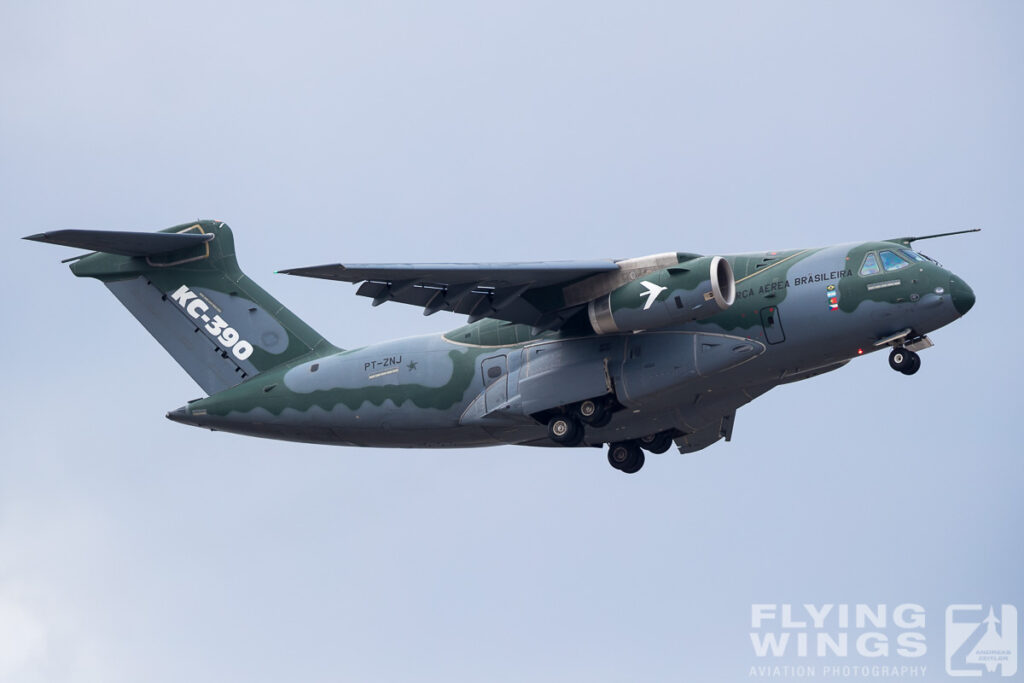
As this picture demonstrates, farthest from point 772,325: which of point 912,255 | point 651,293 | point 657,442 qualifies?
point 657,442

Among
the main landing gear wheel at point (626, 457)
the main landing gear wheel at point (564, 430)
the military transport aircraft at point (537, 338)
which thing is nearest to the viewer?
the military transport aircraft at point (537, 338)

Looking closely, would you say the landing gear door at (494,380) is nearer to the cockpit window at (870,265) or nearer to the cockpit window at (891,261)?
the cockpit window at (870,265)

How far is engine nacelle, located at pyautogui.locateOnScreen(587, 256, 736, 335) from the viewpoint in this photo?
19.5 m

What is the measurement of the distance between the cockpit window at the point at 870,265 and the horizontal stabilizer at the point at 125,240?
34.0ft

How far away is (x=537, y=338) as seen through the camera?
71.0ft

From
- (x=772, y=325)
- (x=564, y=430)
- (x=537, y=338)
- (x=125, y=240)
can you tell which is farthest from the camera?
(x=125, y=240)

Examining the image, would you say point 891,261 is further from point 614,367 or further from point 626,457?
point 626,457

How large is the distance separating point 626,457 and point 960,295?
19.7 feet

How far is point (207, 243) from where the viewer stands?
79.9ft

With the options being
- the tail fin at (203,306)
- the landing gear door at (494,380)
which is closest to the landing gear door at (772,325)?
the landing gear door at (494,380)

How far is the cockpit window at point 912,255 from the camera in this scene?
65.6 feet

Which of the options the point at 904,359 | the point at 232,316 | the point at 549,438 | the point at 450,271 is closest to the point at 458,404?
the point at 549,438

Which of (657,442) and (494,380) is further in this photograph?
(657,442)

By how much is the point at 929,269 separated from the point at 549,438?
5.93 metres
